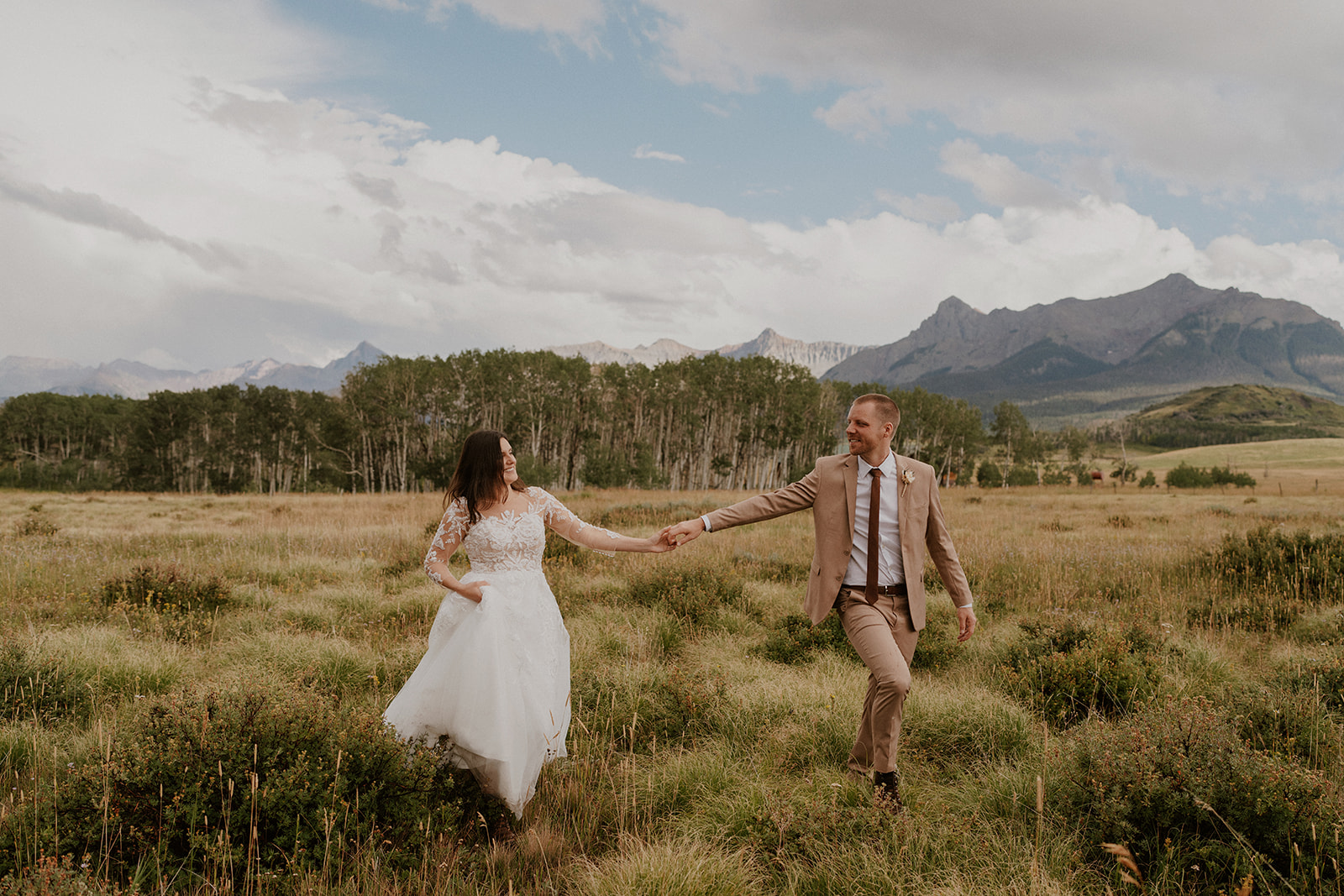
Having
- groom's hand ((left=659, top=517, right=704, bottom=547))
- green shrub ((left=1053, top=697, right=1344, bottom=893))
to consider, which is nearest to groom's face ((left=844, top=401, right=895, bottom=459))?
groom's hand ((left=659, top=517, right=704, bottom=547))

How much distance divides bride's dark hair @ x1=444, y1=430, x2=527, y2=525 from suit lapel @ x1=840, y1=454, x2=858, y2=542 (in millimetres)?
2475

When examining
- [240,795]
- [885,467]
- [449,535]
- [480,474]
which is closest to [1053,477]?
[885,467]

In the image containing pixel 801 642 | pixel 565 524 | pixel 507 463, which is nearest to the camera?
pixel 507 463

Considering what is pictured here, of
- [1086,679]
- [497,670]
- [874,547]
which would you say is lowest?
[1086,679]

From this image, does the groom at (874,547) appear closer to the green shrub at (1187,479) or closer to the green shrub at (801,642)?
the green shrub at (801,642)

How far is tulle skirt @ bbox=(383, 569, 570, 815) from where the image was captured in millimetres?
4033

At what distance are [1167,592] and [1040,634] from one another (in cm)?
429

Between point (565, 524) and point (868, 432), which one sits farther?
point (565, 524)

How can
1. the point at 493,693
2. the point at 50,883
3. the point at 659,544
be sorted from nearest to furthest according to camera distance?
the point at 50,883 < the point at 493,693 < the point at 659,544

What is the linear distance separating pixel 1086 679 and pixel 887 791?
278 cm

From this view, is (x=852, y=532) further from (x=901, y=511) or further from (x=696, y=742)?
(x=696, y=742)

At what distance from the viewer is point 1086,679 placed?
583 cm

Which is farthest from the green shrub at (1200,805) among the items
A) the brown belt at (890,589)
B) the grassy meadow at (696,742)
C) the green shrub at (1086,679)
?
the green shrub at (1086,679)

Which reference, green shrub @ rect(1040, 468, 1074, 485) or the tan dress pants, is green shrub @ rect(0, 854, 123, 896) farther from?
green shrub @ rect(1040, 468, 1074, 485)
